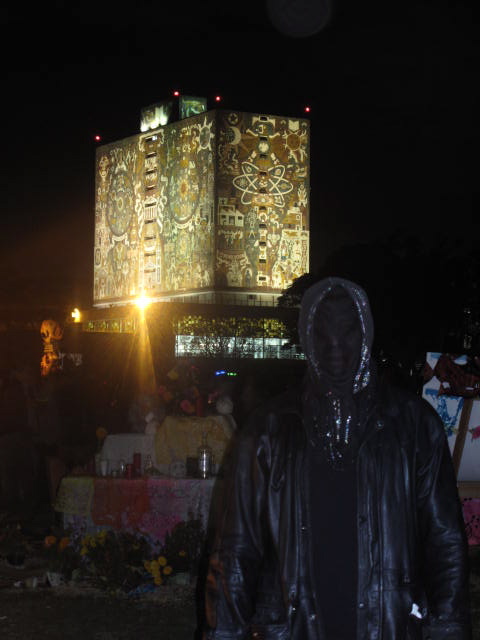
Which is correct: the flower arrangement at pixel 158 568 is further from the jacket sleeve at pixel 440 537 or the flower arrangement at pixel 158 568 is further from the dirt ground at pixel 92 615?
the jacket sleeve at pixel 440 537

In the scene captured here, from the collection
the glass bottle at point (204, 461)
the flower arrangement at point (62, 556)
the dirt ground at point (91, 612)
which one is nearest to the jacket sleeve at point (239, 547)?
the dirt ground at point (91, 612)

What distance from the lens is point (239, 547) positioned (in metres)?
2.42

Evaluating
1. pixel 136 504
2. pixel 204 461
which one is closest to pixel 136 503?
pixel 136 504

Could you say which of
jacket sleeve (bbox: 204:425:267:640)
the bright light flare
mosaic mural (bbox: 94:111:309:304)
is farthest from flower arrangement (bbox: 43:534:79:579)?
the bright light flare

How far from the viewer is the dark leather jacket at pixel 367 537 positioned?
230 centimetres

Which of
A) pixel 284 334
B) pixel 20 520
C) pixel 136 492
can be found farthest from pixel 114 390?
pixel 284 334

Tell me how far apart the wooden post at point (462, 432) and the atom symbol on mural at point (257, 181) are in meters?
59.0

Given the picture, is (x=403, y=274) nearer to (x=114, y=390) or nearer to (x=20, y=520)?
(x=114, y=390)

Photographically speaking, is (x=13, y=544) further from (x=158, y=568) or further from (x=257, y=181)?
(x=257, y=181)

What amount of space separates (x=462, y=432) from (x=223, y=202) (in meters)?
58.9

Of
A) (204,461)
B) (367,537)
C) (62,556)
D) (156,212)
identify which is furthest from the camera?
(156,212)

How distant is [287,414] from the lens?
248 cm

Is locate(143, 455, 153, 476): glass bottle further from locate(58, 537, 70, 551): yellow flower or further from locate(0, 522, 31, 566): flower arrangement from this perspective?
locate(0, 522, 31, 566): flower arrangement

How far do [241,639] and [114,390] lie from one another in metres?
19.1
